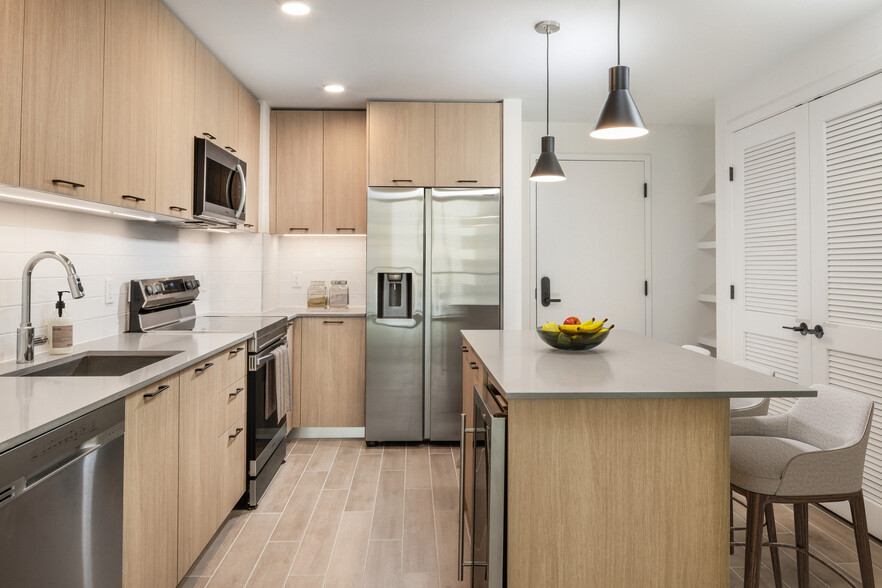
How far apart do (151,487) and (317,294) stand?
2.66 m

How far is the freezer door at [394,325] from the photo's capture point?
3.87 m

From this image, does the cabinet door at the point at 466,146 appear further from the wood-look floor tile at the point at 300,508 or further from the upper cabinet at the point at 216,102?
the wood-look floor tile at the point at 300,508

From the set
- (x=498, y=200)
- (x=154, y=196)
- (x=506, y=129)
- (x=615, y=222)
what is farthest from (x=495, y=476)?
(x=615, y=222)

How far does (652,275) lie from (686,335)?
0.59 meters

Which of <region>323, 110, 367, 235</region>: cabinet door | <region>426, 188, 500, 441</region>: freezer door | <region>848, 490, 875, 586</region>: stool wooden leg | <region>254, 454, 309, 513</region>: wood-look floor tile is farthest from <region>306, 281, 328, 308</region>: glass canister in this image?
<region>848, 490, 875, 586</region>: stool wooden leg

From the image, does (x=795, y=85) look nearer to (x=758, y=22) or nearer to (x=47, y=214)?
(x=758, y=22)

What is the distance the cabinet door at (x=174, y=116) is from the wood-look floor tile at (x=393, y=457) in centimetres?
192

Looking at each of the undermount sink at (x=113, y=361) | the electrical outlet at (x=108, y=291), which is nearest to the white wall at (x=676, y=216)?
the electrical outlet at (x=108, y=291)

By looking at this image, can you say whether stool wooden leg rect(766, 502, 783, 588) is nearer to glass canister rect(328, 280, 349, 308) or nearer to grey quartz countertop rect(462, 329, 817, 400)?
grey quartz countertop rect(462, 329, 817, 400)

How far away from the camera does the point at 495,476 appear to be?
63.2 inches

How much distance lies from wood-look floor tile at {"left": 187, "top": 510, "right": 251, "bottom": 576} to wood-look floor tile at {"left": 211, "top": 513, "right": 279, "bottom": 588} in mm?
26

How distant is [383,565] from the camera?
2.29 metres

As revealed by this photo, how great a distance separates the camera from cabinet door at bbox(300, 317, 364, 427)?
3955mm

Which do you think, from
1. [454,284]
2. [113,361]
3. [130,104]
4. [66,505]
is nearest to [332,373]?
[454,284]
